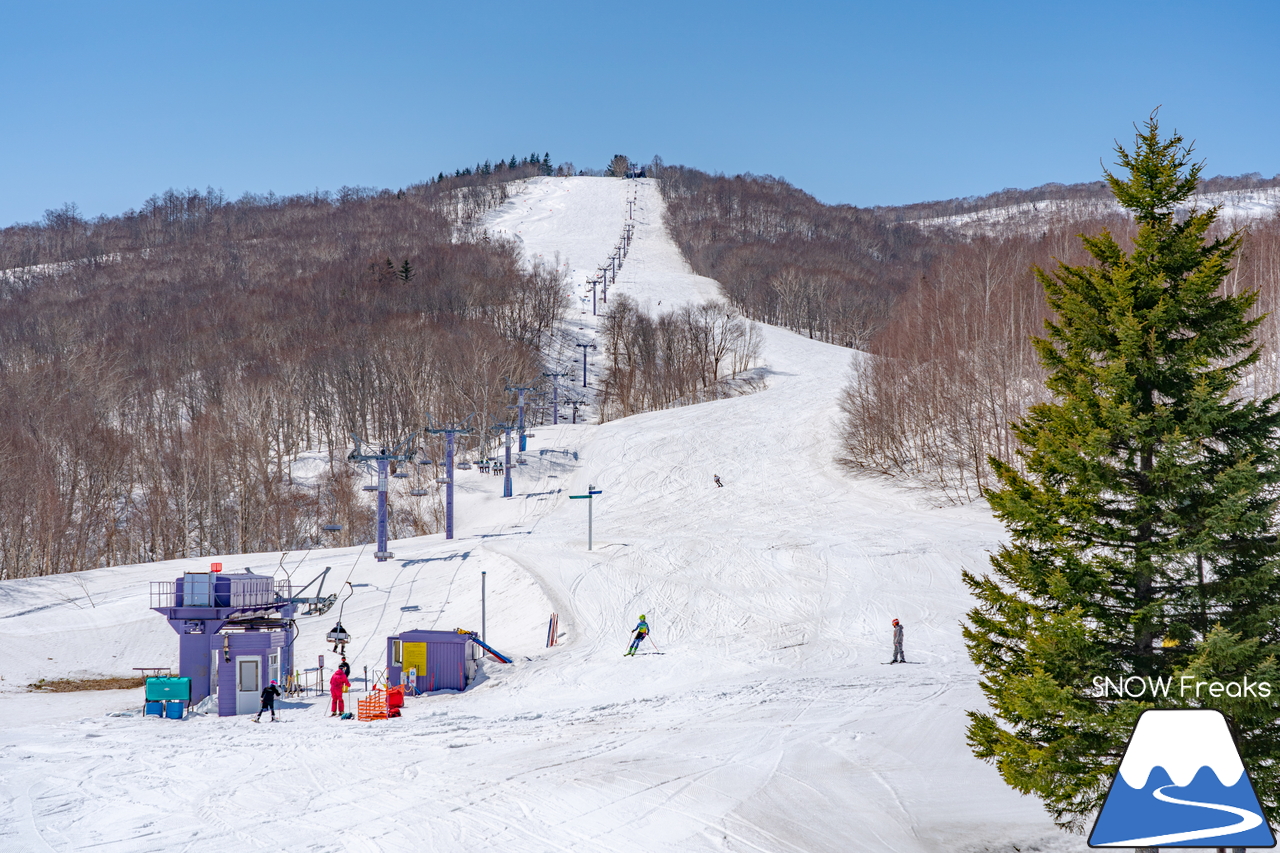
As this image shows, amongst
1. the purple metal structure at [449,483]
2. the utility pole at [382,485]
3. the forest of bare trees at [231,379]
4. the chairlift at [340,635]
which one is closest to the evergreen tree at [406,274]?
the forest of bare trees at [231,379]

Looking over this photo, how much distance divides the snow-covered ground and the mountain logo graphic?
8134mm

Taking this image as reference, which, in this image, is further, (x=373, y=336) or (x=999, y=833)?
(x=373, y=336)

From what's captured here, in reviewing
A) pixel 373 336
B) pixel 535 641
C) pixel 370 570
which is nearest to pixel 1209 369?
pixel 535 641

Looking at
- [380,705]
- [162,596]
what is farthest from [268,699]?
[162,596]

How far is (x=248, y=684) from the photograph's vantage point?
891 inches

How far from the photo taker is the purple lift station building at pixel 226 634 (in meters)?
22.7

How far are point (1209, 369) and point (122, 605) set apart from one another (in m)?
34.5

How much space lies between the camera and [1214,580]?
387 inches

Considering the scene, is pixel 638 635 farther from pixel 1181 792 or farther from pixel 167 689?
pixel 1181 792

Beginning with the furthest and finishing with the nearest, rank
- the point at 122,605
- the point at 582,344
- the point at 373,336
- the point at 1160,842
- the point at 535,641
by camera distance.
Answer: the point at 582,344 → the point at 373,336 → the point at 122,605 → the point at 535,641 → the point at 1160,842

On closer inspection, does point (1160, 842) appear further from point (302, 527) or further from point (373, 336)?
point (373, 336)

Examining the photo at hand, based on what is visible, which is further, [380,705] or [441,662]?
[441,662]

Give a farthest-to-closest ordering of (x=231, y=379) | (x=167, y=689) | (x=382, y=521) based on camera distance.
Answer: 1. (x=231, y=379)
2. (x=382, y=521)
3. (x=167, y=689)

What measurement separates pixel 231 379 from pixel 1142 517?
7691 cm
